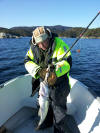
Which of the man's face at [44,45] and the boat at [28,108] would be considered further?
the boat at [28,108]

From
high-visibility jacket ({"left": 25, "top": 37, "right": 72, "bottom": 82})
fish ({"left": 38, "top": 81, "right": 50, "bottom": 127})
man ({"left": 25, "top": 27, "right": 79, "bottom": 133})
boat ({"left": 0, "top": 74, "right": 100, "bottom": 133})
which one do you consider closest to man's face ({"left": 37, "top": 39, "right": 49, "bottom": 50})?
man ({"left": 25, "top": 27, "right": 79, "bottom": 133})

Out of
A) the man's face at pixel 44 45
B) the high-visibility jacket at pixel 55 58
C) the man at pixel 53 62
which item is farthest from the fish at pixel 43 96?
the man's face at pixel 44 45

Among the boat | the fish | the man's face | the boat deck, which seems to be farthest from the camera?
the boat deck

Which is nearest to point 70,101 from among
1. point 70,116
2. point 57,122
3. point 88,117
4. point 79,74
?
point 70,116

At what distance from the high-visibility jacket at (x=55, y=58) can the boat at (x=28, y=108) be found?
1.38 m

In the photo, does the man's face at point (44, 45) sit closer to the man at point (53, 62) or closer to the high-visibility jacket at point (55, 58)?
the man at point (53, 62)

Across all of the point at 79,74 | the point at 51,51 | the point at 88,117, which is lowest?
the point at 79,74

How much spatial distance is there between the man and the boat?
648 millimetres

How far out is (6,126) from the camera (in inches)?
162

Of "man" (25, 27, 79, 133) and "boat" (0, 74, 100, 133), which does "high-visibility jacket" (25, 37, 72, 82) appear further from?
"boat" (0, 74, 100, 133)

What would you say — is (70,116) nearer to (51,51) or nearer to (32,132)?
(32,132)

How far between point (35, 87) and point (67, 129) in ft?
4.59

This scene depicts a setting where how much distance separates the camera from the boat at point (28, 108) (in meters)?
3.68

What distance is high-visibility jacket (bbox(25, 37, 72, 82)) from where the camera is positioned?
2.84m
